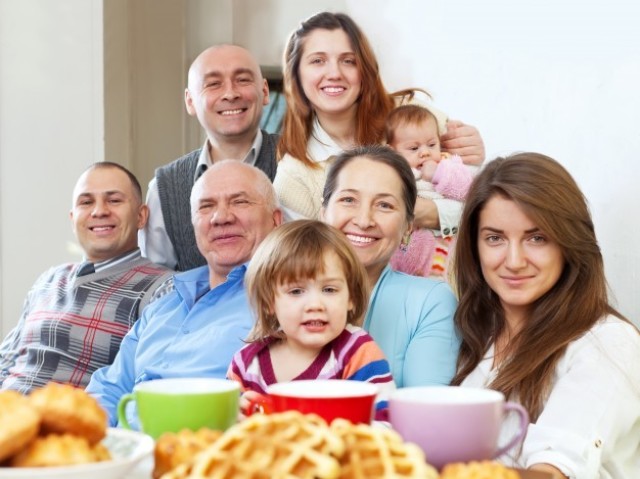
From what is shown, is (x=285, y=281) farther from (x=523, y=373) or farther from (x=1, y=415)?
(x=1, y=415)

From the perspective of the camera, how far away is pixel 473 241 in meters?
1.68

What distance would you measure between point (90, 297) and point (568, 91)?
1.35 meters

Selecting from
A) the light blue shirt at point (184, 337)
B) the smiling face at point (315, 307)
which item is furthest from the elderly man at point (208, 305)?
the smiling face at point (315, 307)

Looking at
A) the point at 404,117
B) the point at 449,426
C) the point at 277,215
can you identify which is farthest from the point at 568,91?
the point at 449,426

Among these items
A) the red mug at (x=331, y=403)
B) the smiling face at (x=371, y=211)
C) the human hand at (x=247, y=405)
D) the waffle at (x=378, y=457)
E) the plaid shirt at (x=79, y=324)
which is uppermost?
the smiling face at (x=371, y=211)

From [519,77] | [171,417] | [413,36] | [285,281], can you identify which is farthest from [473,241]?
[413,36]

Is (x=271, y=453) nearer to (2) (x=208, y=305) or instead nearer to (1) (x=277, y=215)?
(2) (x=208, y=305)

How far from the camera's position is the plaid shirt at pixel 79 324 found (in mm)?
2383

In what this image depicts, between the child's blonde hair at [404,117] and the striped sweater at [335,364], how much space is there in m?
1.05

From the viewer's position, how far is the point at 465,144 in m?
2.51

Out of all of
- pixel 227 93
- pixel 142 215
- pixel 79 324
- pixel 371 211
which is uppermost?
pixel 227 93

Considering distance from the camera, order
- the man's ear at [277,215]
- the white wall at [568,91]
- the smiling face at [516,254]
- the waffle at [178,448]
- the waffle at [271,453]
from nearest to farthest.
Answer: the waffle at [271,453]
the waffle at [178,448]
the smiling face at [516,254]
the white wall at [568,91]
the man's ear at [277,215]

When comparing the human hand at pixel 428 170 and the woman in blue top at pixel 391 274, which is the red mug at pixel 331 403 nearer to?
the woman in blue top at pixel 391 274

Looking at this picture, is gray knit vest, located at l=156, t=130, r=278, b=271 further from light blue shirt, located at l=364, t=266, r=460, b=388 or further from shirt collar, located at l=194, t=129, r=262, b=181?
light blue shirt, located at l=364, t=266, r=460, b=388
